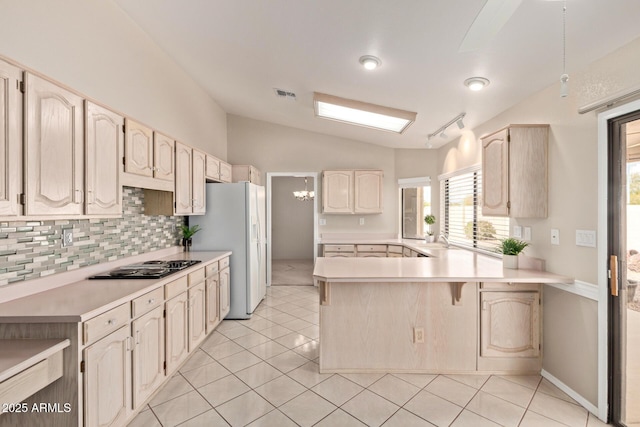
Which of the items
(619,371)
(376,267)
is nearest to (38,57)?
(376,267)

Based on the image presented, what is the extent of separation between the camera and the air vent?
386 centimetres

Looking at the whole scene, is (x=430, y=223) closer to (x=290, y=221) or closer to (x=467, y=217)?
(x=467, y=217)

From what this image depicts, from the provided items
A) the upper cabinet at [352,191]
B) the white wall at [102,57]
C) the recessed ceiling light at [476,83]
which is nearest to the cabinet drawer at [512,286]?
the recessed ceiling light at [476,83]

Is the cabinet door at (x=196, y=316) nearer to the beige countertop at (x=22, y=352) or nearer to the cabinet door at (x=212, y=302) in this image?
the cabinet door at (x=212, y=302)

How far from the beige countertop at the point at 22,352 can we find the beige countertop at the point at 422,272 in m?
1.60

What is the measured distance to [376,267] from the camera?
2.74 metres

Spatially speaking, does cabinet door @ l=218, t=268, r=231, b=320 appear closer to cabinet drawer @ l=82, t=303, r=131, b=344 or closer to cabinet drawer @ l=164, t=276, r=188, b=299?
cabinet drawer @ l=164, t=276, r=188, b=299

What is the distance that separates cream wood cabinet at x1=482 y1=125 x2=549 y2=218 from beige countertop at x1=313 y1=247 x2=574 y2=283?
1.65 ft

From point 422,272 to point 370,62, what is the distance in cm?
179

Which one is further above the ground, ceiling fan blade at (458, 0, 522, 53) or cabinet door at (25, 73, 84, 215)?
ceiling fan blade at (458, 0, 522, 53)

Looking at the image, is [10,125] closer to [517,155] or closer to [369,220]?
[517,155]

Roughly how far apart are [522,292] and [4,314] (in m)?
3.44

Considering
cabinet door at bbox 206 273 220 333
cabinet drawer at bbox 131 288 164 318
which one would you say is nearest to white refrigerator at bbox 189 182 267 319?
cabinet door at bbox 206 273 220 333

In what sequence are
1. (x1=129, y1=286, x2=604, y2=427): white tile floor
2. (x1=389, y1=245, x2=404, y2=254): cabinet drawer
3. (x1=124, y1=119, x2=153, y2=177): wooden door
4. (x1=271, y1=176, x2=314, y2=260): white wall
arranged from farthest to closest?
(x1=271, y1=176, x2=314, y2=260): white wall < (x1=389, y1=245, x2=404, y2=254): cabinet drawer < (x1=124, y1=119, x2=153, y2=177): wooden door < (x1=129, y1=286, x2=604, y2=427): white tile floor
